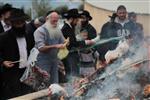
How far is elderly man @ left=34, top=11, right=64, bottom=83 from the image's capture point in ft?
25.8

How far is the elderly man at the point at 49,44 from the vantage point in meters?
7.88

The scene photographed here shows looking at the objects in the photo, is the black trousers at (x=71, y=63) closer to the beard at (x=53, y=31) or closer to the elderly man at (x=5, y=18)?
the beard at (x=53, y=31)

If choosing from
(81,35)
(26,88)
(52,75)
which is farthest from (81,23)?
(26,88)

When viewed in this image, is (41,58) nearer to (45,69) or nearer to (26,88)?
(45,69)

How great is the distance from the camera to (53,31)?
8.01 m

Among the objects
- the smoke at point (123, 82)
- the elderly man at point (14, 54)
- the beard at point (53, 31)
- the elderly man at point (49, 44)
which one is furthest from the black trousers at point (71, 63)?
the smoke at point (123, 82)

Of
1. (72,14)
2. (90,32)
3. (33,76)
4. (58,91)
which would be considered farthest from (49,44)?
(58,91)

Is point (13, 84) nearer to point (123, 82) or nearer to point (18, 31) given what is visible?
point (18, 31)

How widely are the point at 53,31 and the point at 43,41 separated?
236 millimetres

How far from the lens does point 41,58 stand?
7.98 meters

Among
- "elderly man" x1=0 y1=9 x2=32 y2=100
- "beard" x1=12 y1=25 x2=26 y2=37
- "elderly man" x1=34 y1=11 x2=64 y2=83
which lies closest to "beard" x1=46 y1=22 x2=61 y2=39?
"elderly man" x1=34 y1=11 x2=64 y2=83

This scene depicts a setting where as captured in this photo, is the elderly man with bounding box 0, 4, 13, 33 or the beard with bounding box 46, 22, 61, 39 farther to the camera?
the beard with bounding box 46, 22, 61, 39

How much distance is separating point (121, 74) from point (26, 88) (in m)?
1.84

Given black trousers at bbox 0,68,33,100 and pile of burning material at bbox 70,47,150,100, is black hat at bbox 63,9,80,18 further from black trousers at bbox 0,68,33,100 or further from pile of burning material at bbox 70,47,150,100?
pile of burning material at bbox 70,47,150,100
